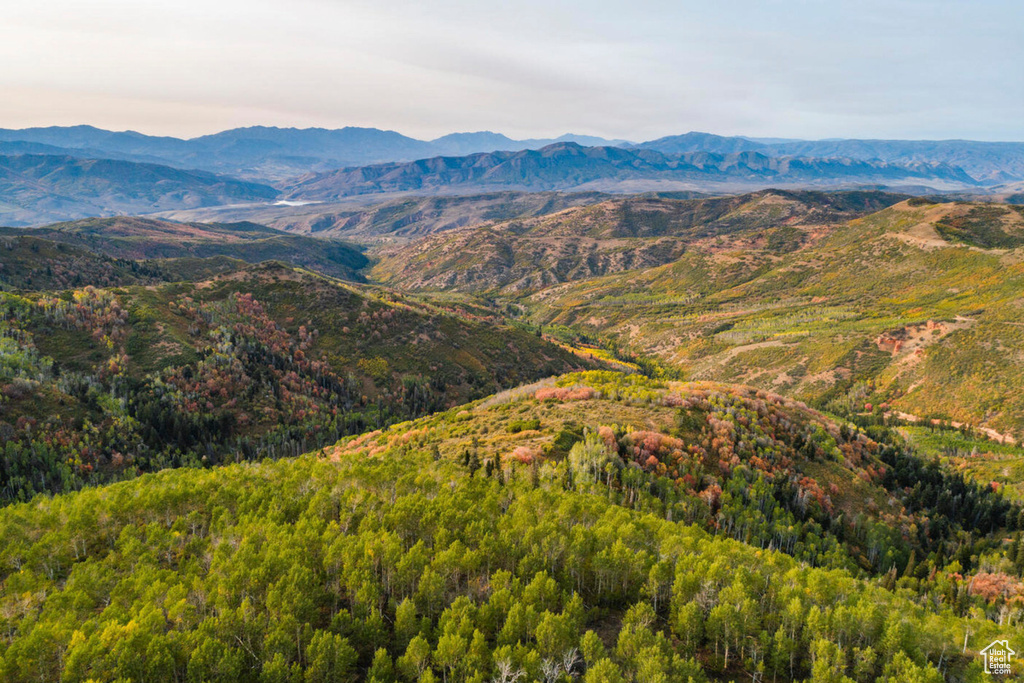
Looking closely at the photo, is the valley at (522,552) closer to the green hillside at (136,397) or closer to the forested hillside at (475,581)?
the forested hillside at (475,581)

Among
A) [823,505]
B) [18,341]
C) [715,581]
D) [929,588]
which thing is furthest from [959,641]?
[18,341]

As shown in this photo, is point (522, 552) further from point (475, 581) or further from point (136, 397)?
point (136, 397)

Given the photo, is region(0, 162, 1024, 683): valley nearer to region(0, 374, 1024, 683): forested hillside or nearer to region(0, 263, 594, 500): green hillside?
region(0, 374, 1024, 683): forested hillside

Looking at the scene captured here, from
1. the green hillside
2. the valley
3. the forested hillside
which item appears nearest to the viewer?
the forested hillside

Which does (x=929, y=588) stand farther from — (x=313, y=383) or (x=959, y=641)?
(x=313, y=383)

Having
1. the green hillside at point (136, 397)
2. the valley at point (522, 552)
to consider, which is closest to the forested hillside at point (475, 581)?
the valley at point (522, 552)

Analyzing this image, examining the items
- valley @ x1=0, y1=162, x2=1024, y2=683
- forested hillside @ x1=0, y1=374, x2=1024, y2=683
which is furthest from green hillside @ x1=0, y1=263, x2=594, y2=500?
forested hillside @ x1=0, y1=374, x2=1024, y2=683

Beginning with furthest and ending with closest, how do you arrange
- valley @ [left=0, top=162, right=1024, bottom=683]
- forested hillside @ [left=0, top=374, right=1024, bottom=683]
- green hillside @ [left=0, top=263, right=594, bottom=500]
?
green hillside @ [left=0, top=263, right=594, bottom=500]
valley @ [left=0, top=162, right=1024, bottom=683]
forested hillside @ [left=0, top=374, right=1024, bottom=683]

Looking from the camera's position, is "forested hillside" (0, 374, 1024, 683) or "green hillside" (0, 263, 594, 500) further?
"green hillside" (0, 263, 594, 500)
